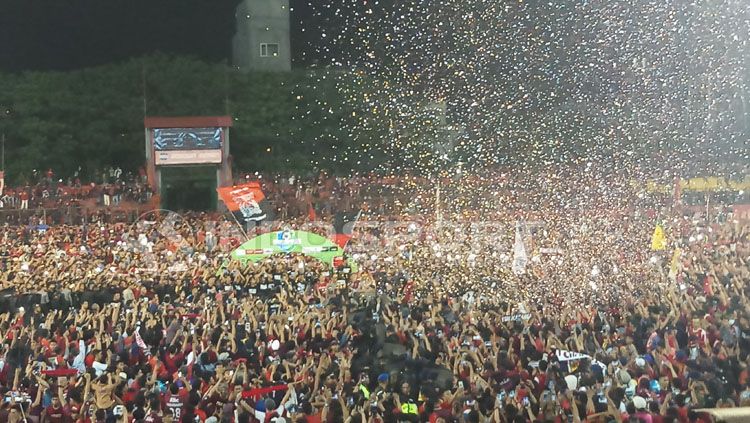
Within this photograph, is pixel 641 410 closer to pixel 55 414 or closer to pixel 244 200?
pixel 55 414

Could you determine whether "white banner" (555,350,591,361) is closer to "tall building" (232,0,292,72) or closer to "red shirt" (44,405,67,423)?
"red shirt" (44,405,67,423)

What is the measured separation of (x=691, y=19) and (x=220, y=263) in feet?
29.0

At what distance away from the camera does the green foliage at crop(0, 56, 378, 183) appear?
19.9 meters

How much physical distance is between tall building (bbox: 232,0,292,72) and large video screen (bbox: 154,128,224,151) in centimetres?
436

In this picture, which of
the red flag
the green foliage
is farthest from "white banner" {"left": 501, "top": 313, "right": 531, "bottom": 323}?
the green foliage

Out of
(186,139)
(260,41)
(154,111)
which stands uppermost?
(260,41)

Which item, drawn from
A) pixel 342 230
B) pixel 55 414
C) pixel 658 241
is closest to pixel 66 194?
pixel 342 230

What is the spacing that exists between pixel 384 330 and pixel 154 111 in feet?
50.5

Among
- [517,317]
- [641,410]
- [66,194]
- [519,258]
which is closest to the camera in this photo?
[641,410]

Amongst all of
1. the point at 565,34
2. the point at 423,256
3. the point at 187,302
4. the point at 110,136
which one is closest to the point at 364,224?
the point at 423,256

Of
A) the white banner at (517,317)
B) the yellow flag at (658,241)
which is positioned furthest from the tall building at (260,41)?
the white banner at (517,317)

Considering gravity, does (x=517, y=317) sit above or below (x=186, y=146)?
below

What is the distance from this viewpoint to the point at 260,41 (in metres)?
21.6

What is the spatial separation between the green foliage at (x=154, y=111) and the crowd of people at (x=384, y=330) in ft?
25.8
